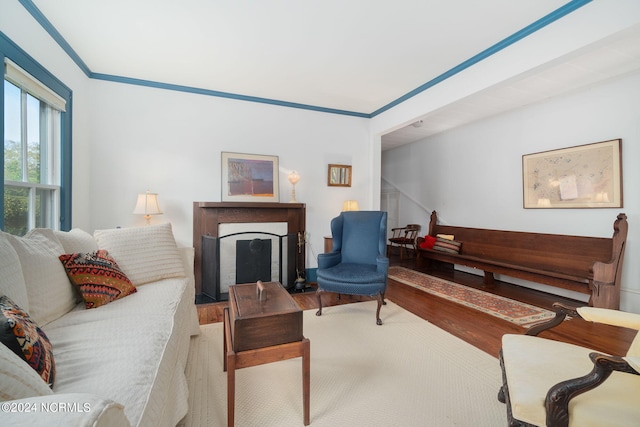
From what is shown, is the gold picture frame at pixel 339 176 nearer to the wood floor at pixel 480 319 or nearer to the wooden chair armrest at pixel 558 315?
the wood floor at pixel 480 319

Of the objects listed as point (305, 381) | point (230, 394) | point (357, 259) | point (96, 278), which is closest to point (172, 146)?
point (96, 278)

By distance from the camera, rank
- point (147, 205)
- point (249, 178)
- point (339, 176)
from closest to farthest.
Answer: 1. point (147, 205)
2. point (249, 178)
3. point (339, 176)

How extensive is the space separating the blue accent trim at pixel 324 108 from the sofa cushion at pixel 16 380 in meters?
2.67

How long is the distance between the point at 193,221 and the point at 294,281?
153 centimetres

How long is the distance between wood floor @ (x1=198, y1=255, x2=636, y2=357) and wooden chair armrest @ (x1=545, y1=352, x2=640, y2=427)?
124 centimetres

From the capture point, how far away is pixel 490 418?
137cm

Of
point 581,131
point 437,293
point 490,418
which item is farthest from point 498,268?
point 490,418

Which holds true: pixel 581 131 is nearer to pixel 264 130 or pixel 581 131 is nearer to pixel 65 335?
pixel 264 130

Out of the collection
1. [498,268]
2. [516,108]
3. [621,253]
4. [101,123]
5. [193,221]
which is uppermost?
[516,108]

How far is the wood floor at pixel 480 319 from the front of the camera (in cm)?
217

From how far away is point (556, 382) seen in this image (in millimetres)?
1002

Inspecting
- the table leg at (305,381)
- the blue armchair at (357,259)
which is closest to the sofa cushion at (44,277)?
the table leg at (305,381)

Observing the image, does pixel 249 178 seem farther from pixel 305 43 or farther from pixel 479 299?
pixel 479 299

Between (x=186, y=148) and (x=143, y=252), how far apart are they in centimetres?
178
